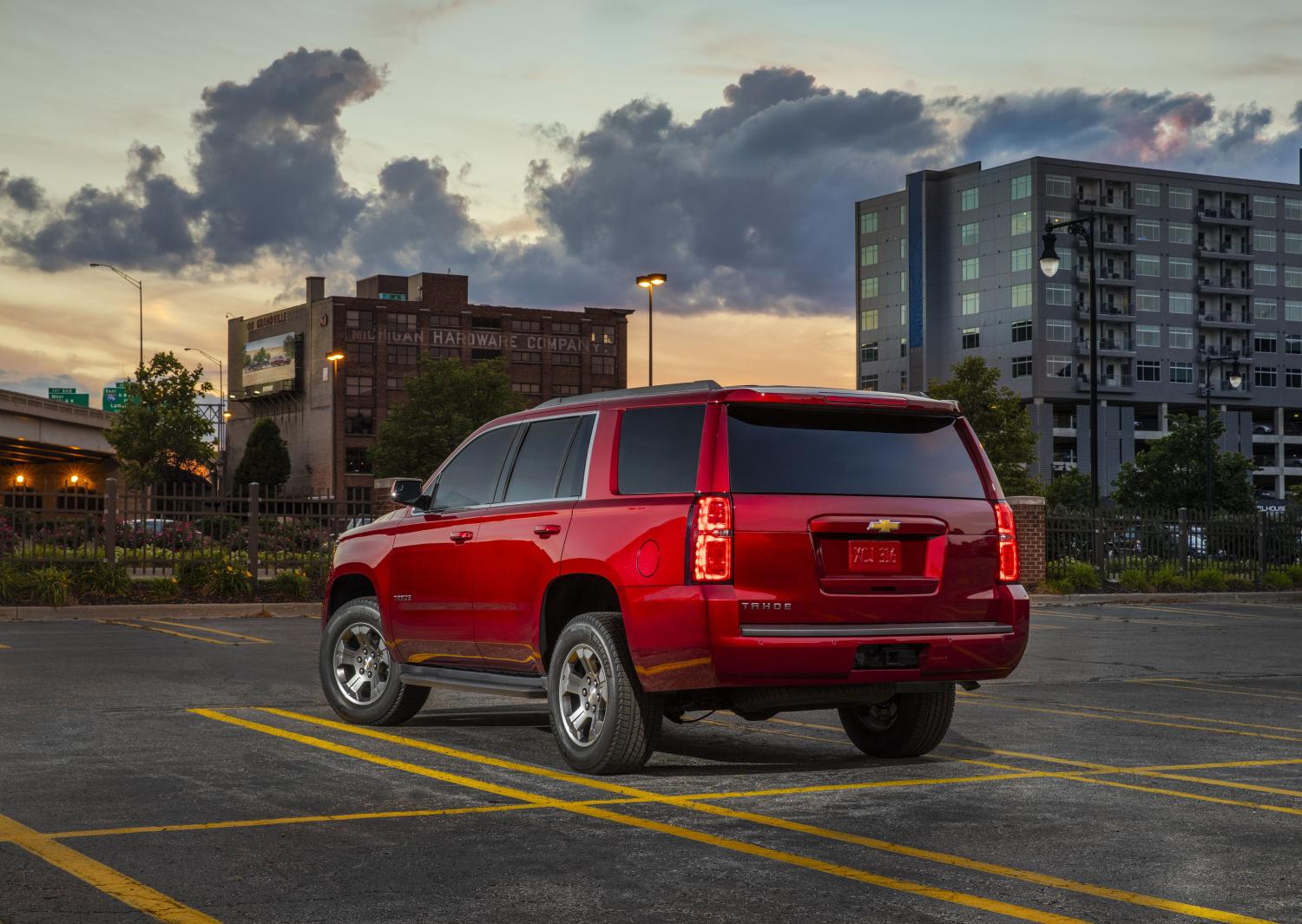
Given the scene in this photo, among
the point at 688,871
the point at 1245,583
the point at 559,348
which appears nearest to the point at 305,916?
the point at 688,871

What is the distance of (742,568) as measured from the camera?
808 cm

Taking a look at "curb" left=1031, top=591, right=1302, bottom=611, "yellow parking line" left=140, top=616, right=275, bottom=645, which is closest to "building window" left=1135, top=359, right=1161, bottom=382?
"curb" left=1031, top=591, right=1302, bottom=611

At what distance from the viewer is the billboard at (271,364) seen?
466ft

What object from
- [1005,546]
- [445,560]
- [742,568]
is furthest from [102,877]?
[1005,546]

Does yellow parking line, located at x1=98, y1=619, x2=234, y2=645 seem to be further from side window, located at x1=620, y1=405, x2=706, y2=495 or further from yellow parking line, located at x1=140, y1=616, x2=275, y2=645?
side window, located at x1=620, y1=405, x2=706, y2=495

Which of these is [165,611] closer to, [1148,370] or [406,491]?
[406,491]

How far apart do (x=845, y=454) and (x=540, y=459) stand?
2.02m

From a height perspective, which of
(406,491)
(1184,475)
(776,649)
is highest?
(1184,475)

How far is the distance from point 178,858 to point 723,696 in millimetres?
3104

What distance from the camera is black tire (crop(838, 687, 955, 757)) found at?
928 centimetres

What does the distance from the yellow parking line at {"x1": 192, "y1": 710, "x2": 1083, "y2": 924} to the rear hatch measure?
4.33 ft

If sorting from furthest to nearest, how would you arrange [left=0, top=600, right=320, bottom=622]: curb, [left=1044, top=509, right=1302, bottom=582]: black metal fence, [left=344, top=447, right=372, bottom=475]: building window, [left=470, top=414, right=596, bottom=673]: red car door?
[left=344, top=447, right=372, bottom=475]: building window → [left=1044, top=509, right=1302, bottom=582]: black metal fence → [left=0, top=600, right=320, bottom=622]: curb → [left=470, top=414, right=596, bottom=673]: red car door

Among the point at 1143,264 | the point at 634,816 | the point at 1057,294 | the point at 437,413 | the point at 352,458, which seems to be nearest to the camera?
the point at 634,816

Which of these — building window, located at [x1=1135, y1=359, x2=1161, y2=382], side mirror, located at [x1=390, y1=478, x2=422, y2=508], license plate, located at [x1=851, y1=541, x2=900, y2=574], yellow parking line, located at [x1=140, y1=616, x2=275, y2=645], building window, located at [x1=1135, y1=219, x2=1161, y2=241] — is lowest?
yellow parking line, located at [x1=140, y1=616, x2=275, y2=645]
